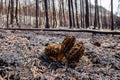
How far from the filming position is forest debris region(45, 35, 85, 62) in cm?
409

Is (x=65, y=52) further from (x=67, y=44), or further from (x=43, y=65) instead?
(x=43, y=65)

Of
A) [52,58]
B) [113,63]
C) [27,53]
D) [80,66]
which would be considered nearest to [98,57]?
[113,63]

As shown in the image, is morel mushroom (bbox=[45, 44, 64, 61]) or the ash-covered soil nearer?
the ash-covered soil

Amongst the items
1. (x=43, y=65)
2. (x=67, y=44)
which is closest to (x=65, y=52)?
(x=67, y=44)

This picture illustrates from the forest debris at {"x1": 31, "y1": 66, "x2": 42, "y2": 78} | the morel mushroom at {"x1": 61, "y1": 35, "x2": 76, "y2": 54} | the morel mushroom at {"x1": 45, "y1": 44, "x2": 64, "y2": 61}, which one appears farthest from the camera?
the morel mushroom at {"x1": 61, "y1": 35, "x2": 76, "y2": 54}

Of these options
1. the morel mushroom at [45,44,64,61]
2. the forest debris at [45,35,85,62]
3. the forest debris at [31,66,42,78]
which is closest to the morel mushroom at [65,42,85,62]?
the forest debris at [45,35,85,62]

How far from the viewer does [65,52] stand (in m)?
4.18

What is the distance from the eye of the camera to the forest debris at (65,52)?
4.09 metres

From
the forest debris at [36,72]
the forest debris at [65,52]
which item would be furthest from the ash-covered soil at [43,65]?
the forest debris at [65,52]

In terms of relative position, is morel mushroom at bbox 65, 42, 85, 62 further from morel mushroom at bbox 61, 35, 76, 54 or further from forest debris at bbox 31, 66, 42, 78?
forest debris at bbox 31, 66, 42, 78

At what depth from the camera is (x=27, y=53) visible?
4.21 meters

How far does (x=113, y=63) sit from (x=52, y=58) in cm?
124

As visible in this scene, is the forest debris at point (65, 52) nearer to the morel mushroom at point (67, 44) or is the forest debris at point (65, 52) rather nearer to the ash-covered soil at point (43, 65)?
the morel mushroom at point (67, 44)

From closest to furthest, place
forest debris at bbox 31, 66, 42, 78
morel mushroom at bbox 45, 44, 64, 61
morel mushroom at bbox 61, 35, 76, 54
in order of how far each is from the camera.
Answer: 1. forest debris at bbox 31, 66, 42, 78
2. morel mushroom at bbox 45, 44, 64, 61
3. morel mushroom at bbox 61, 35, 76, 54
